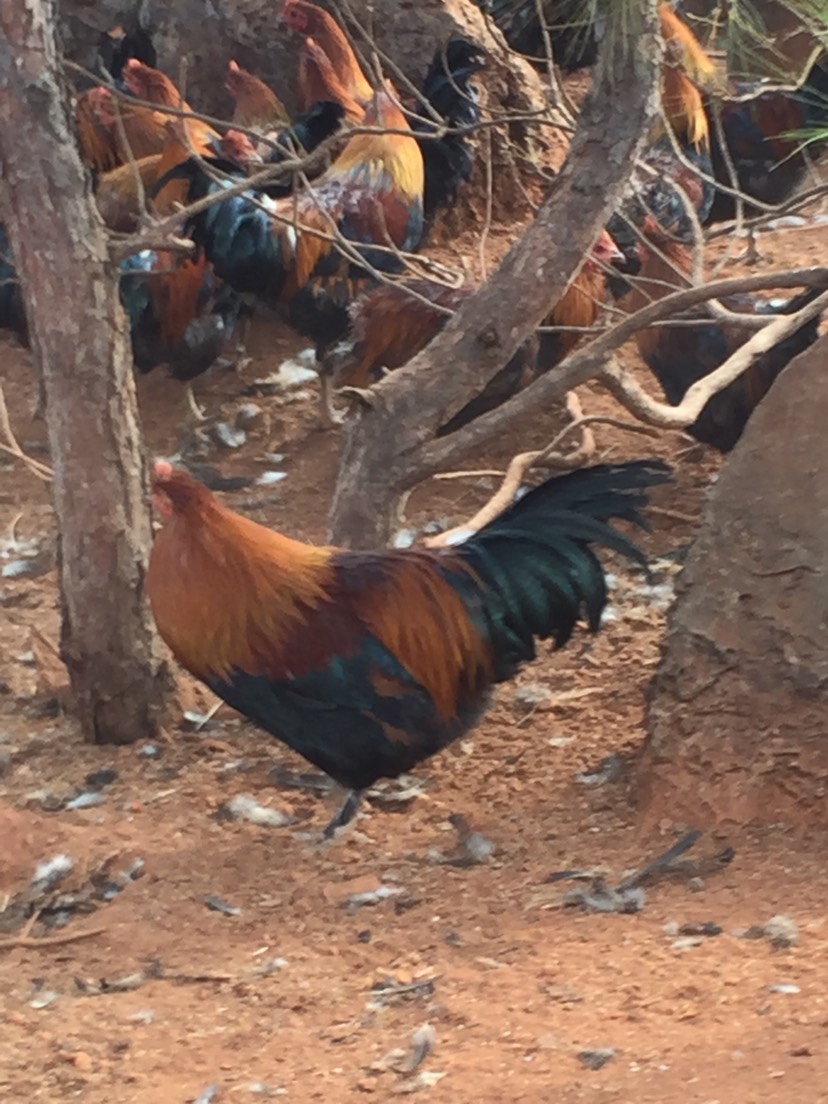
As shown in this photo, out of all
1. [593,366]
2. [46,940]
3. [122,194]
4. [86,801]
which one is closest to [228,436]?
[122,194]

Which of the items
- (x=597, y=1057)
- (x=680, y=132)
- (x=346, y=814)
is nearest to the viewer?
(x=597, y=1057)

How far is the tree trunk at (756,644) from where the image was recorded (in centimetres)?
293

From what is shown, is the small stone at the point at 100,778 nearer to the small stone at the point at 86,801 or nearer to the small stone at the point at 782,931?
the small stone at the point at 86,801

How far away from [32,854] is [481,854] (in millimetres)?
1165

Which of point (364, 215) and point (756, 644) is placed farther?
point (364, 215)

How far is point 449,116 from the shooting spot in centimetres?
617

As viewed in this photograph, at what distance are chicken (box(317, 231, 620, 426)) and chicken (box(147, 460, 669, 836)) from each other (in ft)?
5.90

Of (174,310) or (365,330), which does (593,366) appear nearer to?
(365,330)

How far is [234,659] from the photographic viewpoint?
3209 mm

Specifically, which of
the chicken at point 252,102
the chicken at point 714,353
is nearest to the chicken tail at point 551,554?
the chicken at point 714,353

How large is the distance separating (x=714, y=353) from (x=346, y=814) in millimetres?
2443

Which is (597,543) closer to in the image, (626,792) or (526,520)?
(526,520)

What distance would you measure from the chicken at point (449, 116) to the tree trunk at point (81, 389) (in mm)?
3103

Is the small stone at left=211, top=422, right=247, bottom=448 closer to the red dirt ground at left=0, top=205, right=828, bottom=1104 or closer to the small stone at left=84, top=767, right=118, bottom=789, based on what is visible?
the red dirt ground at left=0, top=205, right=828, bottom=1104
